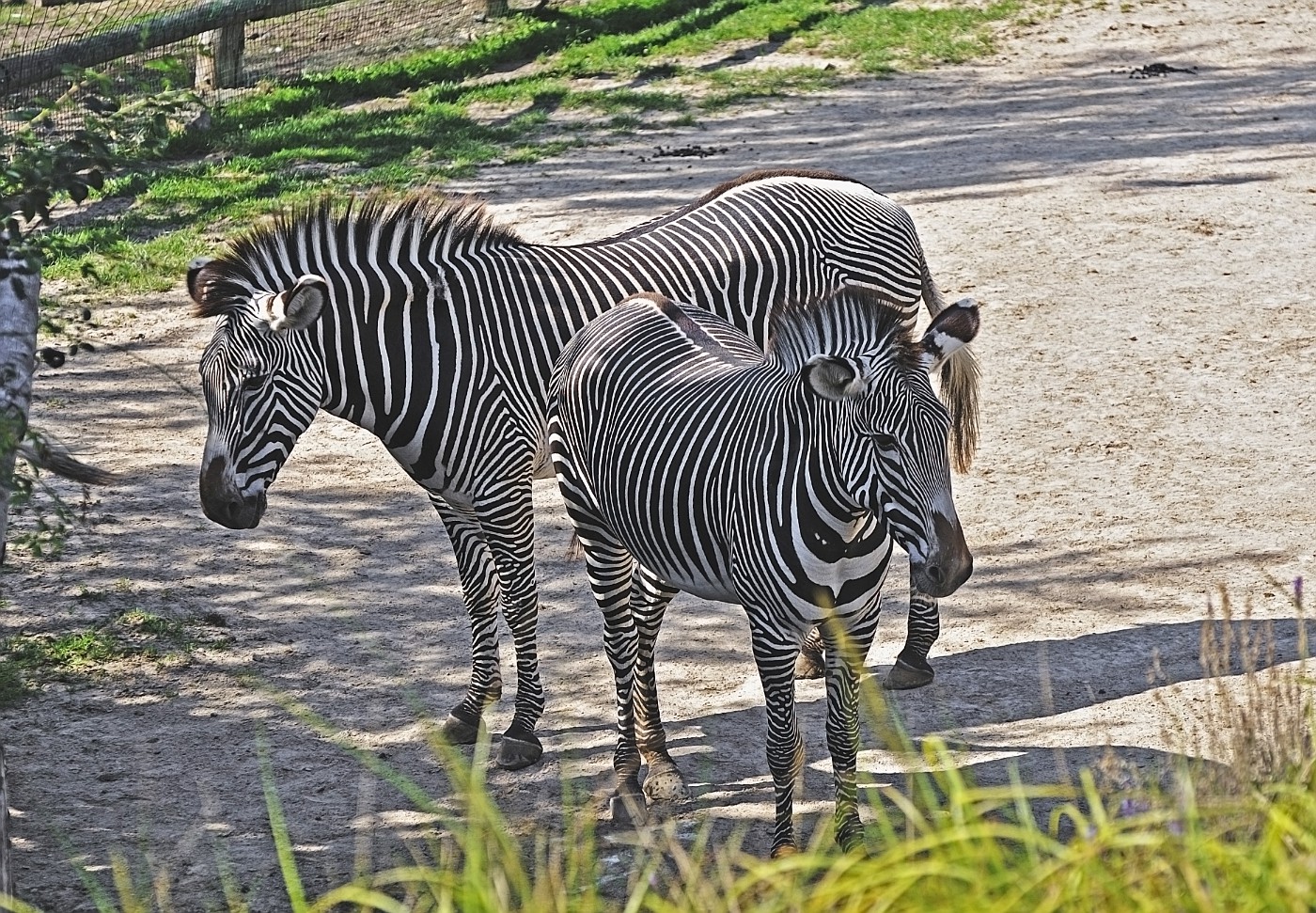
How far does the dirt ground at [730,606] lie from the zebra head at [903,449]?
0.59 meters

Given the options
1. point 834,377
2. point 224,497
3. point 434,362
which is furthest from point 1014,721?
point 224,497

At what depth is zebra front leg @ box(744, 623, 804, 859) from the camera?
440 cm

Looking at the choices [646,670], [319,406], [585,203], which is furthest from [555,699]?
[585,203]

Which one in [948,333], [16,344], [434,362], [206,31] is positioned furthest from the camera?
[206,31]

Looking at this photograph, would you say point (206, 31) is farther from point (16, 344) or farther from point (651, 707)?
point (651, 707)

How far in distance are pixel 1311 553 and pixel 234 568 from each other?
4538mm

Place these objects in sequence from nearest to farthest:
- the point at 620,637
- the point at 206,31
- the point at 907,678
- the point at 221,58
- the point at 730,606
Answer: the point at 620,637
the point at 907,678
the point at 730,606
the point at 206,31
the point at 221,58

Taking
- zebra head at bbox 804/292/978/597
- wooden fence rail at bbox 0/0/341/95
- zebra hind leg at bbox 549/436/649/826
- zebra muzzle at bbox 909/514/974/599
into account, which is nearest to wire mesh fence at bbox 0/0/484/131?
wooden fence rail at bbox 0/0/341/95

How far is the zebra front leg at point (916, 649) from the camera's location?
562cm

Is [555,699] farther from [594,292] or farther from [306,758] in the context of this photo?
[594,292]

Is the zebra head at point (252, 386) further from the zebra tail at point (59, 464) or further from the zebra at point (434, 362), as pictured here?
the zebra tail at point (59, 464)

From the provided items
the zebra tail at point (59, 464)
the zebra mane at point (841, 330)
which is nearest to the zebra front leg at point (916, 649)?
the zebra mane at point (841, 330)

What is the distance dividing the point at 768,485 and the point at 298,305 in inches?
65.6

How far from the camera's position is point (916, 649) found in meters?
5.70
